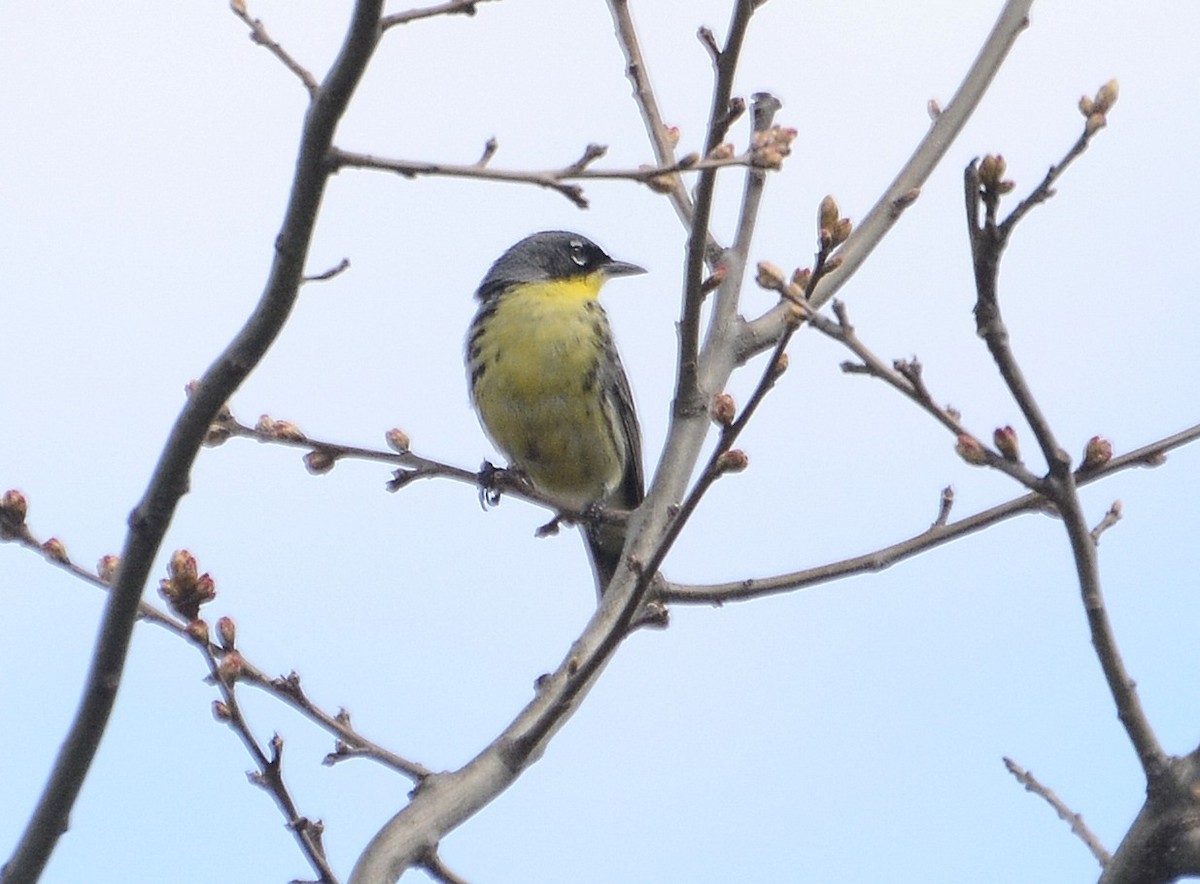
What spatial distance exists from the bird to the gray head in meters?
0.15

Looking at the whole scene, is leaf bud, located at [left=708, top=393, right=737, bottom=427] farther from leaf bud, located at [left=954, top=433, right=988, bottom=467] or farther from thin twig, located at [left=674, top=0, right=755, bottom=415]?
leaf bud, located at [left=954, top=433, right=988, bottom=467]

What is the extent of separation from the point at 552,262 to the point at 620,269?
40 cm

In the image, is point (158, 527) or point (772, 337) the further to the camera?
point (772, 337)

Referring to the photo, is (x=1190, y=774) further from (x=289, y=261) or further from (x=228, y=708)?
(x=228, y=708)

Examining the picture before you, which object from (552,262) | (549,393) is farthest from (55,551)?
(552,262)

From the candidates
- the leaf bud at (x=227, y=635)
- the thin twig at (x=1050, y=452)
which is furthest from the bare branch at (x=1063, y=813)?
the leaf bud at (x=227, y=635)

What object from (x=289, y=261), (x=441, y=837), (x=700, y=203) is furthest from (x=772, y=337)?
(x=289, y=261)

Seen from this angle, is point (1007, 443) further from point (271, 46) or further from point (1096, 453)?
point (271, 46)

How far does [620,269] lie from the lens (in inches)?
348

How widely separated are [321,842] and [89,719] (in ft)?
3.12

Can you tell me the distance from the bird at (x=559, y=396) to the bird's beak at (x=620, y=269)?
42cm

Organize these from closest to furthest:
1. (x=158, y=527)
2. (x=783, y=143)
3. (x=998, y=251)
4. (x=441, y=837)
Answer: (x=998, y=251) < (x=158, y=527) < (x=783, y=143) < (x=441, y=837)

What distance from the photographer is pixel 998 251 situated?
2.71 metres

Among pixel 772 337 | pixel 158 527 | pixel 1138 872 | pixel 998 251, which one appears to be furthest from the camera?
pixel 772 337
